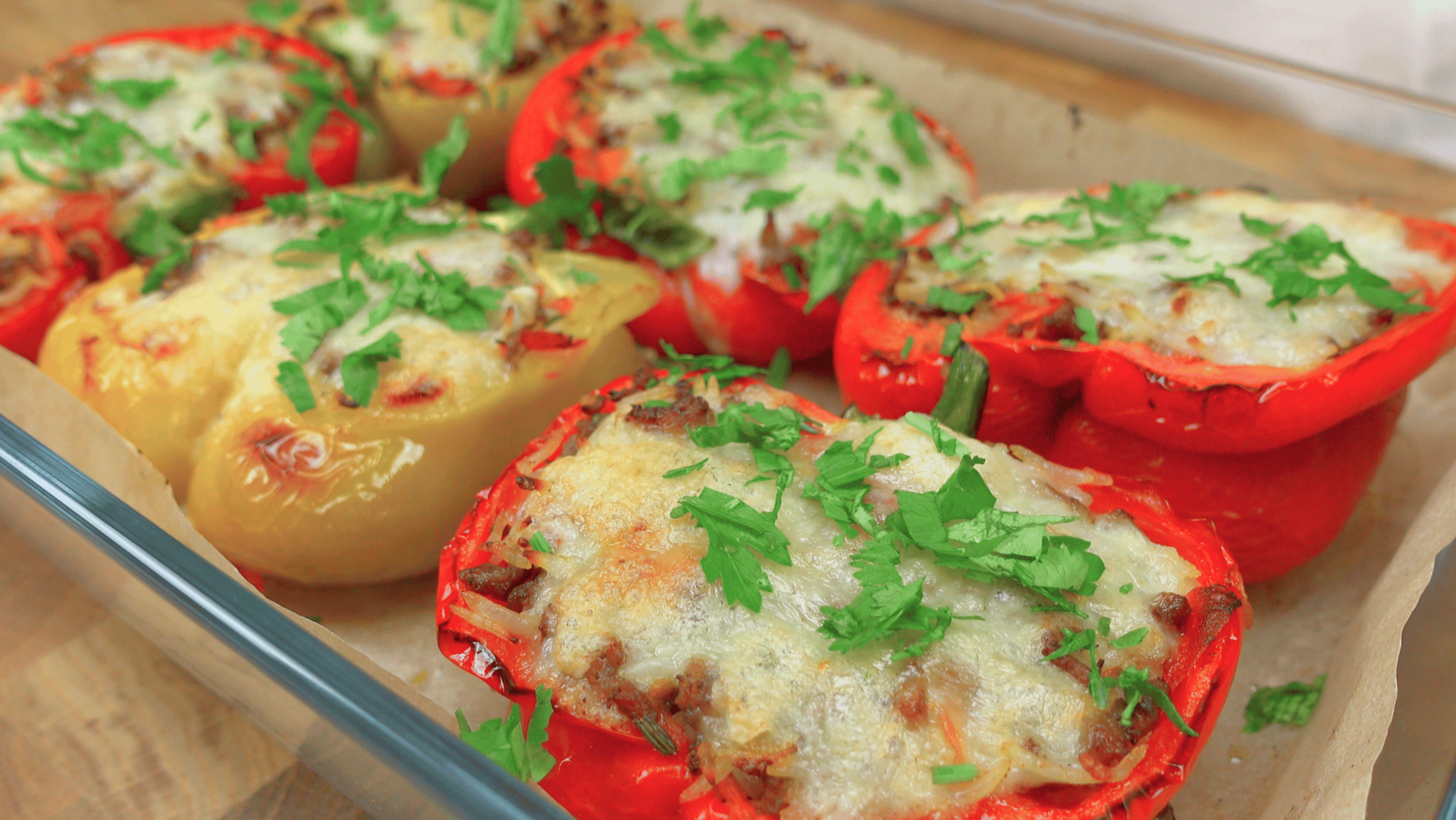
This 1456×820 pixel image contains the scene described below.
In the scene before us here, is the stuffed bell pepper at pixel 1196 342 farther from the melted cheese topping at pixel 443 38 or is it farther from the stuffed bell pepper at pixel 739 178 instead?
the melted cheese topping at pixel 443 38

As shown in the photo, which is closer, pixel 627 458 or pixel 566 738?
pixel 566 738

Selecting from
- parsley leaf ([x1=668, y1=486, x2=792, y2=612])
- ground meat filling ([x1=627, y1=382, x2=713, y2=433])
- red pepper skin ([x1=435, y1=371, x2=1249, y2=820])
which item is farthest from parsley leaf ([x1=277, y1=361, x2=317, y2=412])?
parsley leaf ([x1=668, y1=486, x2=792, y2=612])

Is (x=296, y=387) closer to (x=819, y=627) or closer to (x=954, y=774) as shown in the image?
(x=819, y=627)

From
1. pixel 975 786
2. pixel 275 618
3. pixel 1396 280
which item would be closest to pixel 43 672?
pixel 275 618

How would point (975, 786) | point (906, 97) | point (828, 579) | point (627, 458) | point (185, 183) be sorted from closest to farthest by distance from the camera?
point (975, 786), point (828, 579), point (627, 458), point (185, 183), point (906, 97)

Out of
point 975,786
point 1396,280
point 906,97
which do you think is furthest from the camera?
point 906,97

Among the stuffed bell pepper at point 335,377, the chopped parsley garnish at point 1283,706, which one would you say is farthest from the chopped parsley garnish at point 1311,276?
the stuffed bell pepper at point 335,377

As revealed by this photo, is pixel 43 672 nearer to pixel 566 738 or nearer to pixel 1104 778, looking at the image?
pixel 566 738
